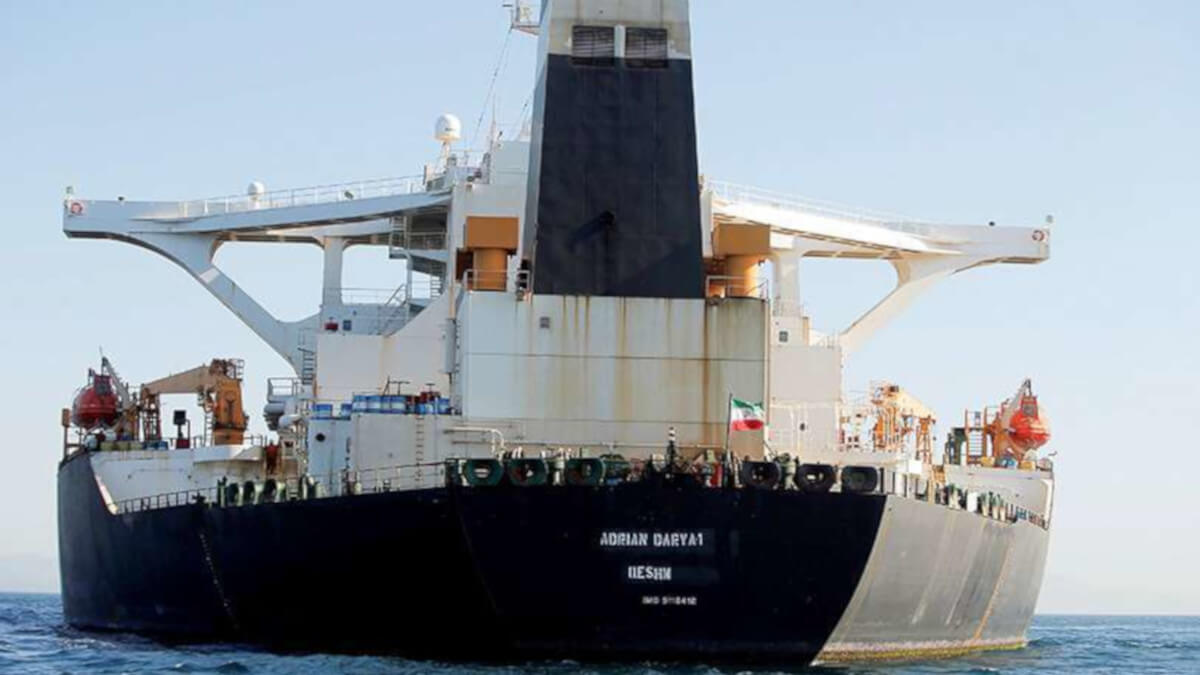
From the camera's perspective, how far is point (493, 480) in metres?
31.5

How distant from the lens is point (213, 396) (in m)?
49.0

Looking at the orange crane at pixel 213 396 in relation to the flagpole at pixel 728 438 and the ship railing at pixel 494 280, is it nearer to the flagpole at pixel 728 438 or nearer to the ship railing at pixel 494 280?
the ship railing at pixel 494 280

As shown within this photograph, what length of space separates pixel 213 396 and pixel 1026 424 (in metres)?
19.4

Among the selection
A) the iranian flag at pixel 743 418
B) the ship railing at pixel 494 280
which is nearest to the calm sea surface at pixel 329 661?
the iranian flag at pixel 743 418

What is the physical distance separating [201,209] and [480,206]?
32.5ft

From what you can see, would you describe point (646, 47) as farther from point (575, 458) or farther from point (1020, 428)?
point (1020, 428)

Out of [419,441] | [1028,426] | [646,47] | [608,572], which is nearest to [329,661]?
[608,572]

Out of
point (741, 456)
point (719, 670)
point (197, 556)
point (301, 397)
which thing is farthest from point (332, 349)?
point (719, 670)

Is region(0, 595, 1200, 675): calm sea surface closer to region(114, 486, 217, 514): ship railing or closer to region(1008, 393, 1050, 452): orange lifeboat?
region(114, 486, 217, 514): ship railing

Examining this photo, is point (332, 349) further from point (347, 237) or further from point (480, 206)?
point (347, 237)

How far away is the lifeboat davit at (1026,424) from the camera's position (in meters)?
51.4

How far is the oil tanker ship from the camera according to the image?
31.4 meters

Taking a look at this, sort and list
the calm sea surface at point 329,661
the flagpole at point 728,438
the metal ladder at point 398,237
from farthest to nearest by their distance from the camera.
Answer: the metal ladder at point 398,237 < the flagpole at point 728,438 < the calm sea surface at point 329,661

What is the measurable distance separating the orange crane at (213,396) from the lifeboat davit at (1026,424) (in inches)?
726
